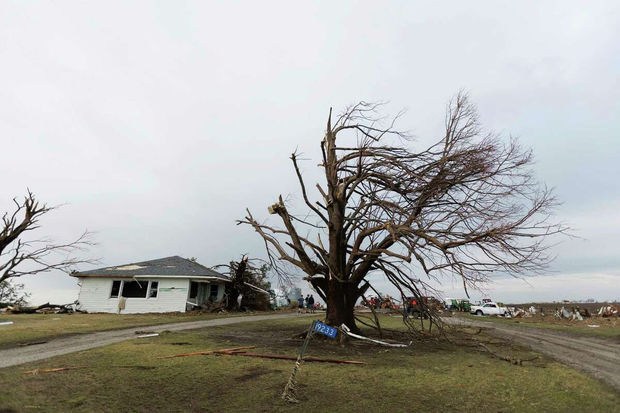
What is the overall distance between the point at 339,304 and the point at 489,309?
3005 cm

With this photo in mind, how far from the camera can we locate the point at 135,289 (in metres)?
27.7

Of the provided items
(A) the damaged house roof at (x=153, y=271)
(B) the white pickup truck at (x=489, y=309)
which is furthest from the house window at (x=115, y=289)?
(B) the white pickup truck at (x=489, y=309)

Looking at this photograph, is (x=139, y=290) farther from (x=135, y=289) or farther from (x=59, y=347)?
(x=59, y=347)

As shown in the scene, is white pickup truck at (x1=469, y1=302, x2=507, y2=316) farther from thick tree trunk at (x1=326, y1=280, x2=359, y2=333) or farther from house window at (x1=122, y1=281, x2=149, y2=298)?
house window at (x1=122, y1=281, x2=149, y2=298)

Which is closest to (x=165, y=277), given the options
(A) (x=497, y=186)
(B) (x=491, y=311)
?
(A) (x=497, y=186)

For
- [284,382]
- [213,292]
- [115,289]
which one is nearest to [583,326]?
[284,382]

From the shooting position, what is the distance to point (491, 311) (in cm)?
3591

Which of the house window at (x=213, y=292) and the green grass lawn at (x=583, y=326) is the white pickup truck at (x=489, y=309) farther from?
the house window at (x=213, y=292)

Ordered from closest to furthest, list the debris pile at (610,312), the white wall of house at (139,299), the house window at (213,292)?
the white wall of house at (139,299)
the debris pile at (610,312)
the house window at (213,292)

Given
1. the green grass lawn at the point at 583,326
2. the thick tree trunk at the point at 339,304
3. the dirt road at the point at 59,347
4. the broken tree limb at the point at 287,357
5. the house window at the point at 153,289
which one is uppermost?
the house window at the point at 153,289

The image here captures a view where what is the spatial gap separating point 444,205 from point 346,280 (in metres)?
4.02

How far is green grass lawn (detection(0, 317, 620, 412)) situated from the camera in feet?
17.1

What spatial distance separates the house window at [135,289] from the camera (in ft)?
89.9

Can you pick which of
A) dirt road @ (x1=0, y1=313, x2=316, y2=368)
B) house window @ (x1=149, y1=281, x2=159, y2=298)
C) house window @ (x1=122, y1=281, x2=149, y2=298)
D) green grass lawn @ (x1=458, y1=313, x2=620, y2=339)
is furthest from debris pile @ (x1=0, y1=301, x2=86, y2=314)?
green grass lawn @ (x1=458, y1=313, x2=620, y2=339)
